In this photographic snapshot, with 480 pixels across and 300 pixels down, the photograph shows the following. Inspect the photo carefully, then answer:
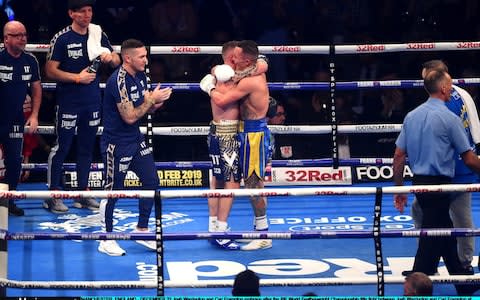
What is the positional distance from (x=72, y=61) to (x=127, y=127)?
1139 mm

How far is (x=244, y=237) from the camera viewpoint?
5844 mm

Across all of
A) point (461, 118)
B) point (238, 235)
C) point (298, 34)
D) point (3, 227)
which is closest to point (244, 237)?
point (238, 235)

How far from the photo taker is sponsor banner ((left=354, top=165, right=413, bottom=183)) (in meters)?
9.69

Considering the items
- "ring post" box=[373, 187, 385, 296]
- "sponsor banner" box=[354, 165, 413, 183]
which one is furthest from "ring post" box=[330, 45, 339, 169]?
"ring post" box=[373, 187, 385, 296]

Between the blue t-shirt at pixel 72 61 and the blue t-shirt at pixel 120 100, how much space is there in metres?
→ 0.92

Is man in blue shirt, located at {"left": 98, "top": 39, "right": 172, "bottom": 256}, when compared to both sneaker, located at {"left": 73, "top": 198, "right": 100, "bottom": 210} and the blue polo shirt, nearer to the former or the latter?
sneaker, located at {"left": 73, "top": 198, "right": 100, "bottom": 210}

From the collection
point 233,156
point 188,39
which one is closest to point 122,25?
point 188,39

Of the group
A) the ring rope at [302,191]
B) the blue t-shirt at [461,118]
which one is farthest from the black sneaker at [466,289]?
the ring rope at [302,191]

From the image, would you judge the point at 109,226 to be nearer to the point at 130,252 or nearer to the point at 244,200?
the point at 130,252

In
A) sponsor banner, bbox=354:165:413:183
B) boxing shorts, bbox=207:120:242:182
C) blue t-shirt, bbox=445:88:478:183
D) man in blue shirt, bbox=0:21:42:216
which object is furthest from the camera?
sponsor banner, bbox=354:165:413:183

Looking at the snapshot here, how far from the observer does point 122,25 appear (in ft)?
36.4

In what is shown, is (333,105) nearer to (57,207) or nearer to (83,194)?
(57,207)

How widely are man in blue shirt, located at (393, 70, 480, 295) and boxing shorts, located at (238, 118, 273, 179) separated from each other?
61.2 inches

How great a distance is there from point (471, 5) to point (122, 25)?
371cm
